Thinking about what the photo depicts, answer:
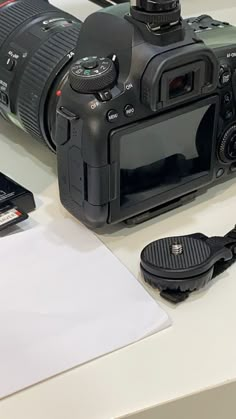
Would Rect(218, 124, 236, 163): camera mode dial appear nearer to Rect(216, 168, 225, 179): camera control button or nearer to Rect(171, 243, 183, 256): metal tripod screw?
Rect(216, 168, 225, 179): camera control button

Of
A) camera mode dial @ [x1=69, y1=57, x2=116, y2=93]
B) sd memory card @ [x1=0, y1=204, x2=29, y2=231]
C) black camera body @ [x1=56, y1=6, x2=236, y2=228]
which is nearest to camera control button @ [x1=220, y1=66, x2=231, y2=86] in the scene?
black camera body @ [x1=56, y1=6, x2=236, y2=228]

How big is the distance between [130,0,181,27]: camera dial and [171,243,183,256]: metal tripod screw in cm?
18

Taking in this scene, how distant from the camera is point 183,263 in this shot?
583 mm

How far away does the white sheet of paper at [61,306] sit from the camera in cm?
53

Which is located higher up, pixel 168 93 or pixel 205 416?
pixel 168 93

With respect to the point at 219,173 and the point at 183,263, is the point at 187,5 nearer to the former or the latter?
the point at 219,173

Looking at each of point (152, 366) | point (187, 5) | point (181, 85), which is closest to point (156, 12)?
point (181, 85)

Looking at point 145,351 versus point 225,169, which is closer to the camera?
point 145,351

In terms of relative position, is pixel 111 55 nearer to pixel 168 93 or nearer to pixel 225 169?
pixel 168 93

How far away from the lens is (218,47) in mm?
645

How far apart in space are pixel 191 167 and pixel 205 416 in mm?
245

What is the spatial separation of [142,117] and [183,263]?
13cm

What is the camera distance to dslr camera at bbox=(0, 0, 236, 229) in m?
0.59

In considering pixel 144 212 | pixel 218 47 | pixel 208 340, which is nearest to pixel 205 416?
pixel 208 340
